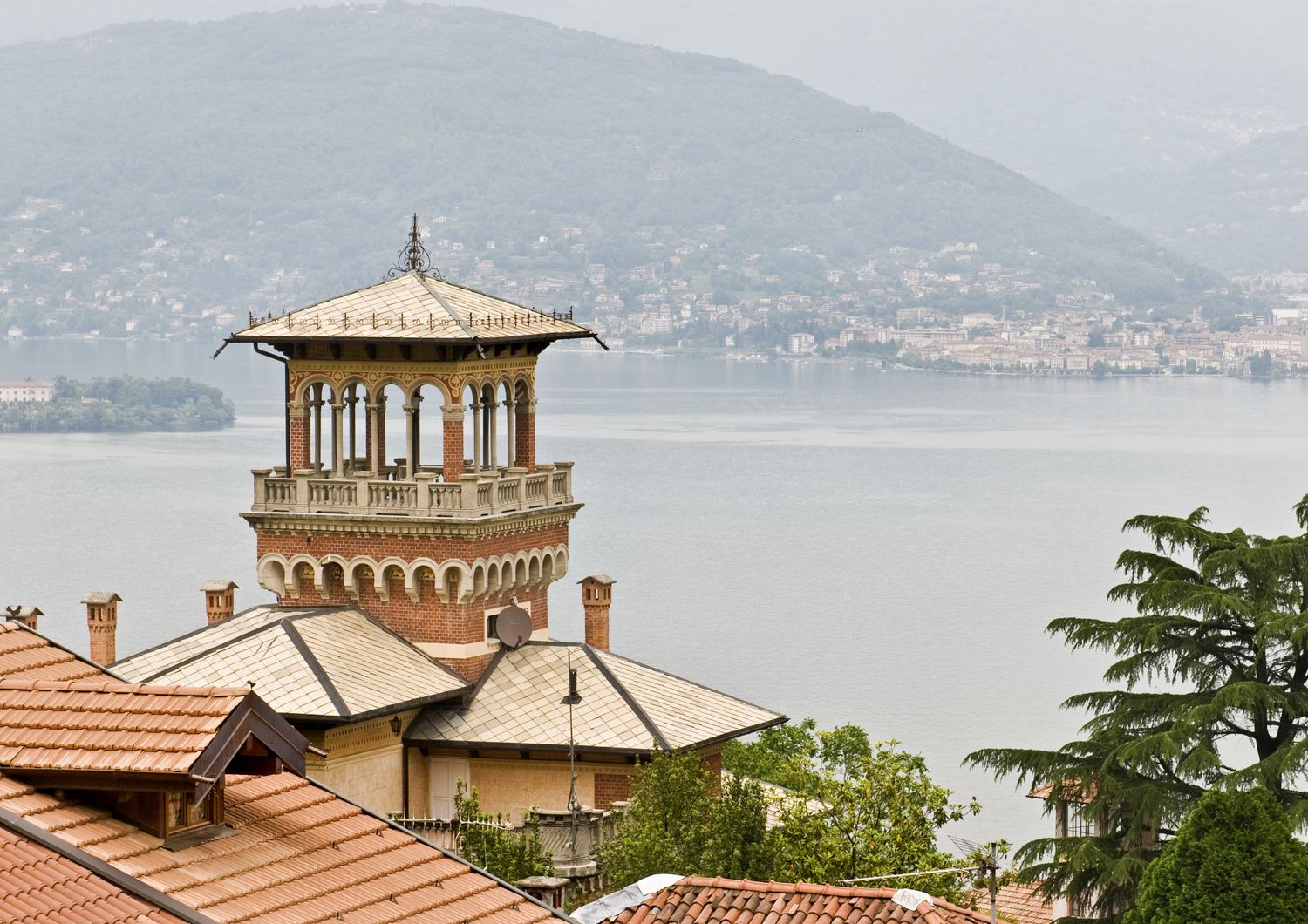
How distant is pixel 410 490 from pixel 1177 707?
1002 centimetres

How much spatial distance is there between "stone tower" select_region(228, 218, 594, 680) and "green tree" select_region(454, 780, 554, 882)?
14.8 feet

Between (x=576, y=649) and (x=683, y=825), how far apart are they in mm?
5268

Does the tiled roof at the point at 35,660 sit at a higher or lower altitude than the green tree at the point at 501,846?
higher

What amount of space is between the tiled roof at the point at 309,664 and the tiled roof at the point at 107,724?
16.2m

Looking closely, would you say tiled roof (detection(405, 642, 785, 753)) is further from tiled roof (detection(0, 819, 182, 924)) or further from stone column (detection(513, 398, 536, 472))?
tiled roof (detection(0, 819, 182, 924))

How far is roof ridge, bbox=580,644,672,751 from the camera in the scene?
30.5 m

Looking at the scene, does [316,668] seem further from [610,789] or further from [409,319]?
[409,319]

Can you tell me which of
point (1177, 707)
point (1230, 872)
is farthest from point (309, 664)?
point (1230, 872)

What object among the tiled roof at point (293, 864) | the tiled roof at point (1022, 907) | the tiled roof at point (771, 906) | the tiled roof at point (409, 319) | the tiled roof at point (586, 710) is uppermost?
the tiled roof at point (409, 319)

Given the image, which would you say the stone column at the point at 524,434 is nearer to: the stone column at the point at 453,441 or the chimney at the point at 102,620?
the stone column at the point at 453,441

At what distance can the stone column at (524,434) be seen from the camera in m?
35.4

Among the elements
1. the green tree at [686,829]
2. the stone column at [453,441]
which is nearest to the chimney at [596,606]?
the stone column at [453,441]

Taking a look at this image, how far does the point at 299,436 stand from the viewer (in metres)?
34.5

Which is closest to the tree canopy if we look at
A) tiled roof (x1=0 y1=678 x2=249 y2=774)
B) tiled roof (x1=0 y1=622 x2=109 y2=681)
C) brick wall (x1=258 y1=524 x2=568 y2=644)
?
→ brick wall (x1=258 y1=524 x2=568 y2=644)
